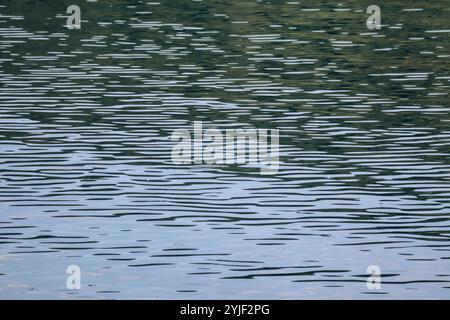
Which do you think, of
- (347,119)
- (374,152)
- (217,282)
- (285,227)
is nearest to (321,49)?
(347,119)

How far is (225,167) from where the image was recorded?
3534cm

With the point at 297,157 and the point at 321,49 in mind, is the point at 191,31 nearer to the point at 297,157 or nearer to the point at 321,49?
the point at 321,49

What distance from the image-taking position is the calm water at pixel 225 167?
26578mm

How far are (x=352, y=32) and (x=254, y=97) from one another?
16.6 m
